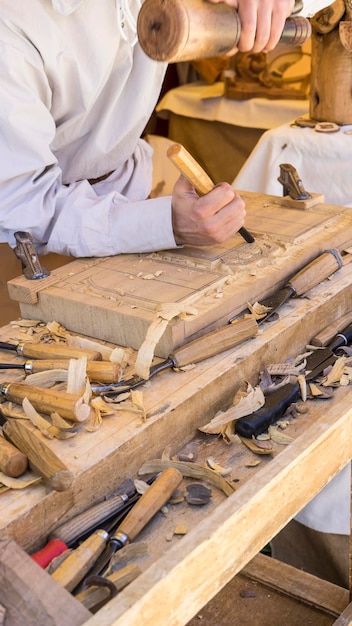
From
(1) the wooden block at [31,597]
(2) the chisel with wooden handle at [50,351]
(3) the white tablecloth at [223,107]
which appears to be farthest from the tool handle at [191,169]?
(3) the white tablecloth at [223,107]

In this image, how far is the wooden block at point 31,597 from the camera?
777 mm

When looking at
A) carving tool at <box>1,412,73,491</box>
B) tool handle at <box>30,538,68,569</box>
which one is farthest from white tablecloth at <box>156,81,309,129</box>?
tool handle at <box>30,538,68,569</box>

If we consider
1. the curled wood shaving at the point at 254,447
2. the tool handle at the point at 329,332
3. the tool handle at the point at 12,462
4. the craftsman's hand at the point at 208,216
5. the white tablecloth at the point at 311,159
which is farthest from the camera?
the white tablecloth at the point at 311,159

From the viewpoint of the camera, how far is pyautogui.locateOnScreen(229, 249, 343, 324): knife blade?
1.41 m

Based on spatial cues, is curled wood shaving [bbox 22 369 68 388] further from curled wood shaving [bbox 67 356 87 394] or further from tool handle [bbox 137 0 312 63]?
tool handle [bbox 137 0 312 63]

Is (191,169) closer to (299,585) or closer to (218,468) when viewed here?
(218,468)

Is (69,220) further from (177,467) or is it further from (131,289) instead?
(177,467)

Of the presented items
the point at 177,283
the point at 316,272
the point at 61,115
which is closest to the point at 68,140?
the point at 61,115

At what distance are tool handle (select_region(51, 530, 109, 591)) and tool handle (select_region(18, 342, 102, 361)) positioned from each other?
360 mm

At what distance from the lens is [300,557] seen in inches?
74.2

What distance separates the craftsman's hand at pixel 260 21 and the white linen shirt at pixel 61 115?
0.38 metres

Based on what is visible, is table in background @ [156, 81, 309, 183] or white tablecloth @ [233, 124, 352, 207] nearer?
white tablecloth @ [233, 124, 352, 207]

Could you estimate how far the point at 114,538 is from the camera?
95 centimetres

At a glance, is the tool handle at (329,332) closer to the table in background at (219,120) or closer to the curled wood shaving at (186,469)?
the curled wood shaving at (186,469)
